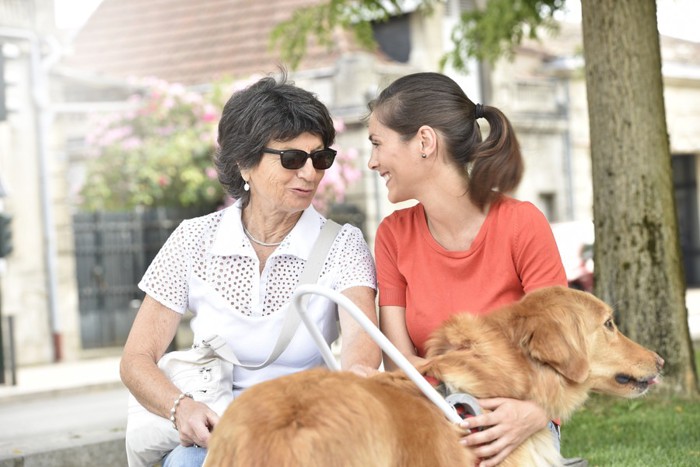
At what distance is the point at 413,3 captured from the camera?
21.1m

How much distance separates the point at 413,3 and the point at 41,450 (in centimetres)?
1609

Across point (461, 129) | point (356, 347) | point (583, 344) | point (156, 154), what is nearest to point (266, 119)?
point (461, 129)

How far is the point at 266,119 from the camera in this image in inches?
177

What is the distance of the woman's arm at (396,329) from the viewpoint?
178 inches

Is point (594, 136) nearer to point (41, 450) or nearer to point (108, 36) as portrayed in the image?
point (41, 450)

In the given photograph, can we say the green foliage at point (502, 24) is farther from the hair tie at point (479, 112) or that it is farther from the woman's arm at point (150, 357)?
the woman's arm at point (150, 357)

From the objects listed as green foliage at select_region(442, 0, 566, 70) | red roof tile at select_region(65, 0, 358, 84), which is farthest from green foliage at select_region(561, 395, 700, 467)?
red roof tile at select_region(65, 0, 358, 84)

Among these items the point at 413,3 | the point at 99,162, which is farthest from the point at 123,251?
the point at 413,3

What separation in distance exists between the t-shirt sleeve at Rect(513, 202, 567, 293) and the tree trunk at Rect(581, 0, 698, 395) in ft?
11.6

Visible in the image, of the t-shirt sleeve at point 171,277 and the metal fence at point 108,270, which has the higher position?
the t-shirt sleeve at point 171,277

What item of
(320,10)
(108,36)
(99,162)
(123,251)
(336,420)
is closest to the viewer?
(336,420)

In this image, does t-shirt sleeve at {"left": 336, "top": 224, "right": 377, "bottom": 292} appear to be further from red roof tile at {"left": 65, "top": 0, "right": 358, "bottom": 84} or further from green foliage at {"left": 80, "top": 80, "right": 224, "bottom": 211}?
red roof tile at {"left": 65, "top": 0, "right": 358, "bottom": 84}

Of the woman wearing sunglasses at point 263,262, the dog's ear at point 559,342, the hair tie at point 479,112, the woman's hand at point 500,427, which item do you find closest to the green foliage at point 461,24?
the hair tie at point 479,112

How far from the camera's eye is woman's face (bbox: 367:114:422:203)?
14.5 ft
